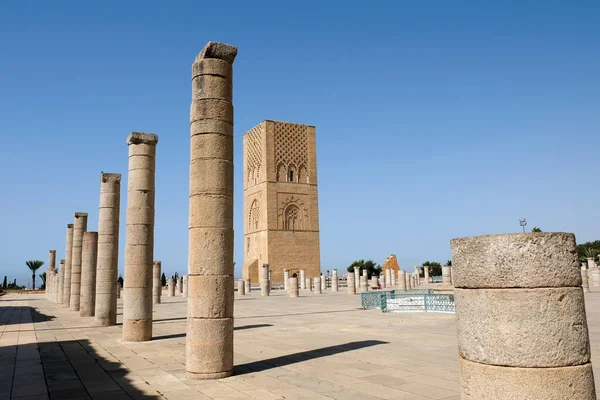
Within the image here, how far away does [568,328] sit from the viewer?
3.04 meters

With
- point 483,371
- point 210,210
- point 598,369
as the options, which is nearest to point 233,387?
point 210,210

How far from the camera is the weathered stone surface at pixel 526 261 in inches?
120

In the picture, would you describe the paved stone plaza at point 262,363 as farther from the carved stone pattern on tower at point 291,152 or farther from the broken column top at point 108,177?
the carved stone pattern on tower at point 291,152

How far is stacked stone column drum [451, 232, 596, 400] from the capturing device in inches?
117

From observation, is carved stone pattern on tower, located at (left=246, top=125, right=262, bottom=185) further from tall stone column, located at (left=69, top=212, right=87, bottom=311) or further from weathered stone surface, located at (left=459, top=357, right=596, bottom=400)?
weathered stone surface, located at (left=459, top=357, right=596, bottom=400)

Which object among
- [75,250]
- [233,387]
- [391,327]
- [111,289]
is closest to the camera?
[233,387]

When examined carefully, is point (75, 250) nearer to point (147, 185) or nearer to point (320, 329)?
point (147, 185)

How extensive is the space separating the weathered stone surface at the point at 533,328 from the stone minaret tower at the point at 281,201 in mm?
41895

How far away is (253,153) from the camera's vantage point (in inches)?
1925

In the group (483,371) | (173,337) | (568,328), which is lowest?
(173,337)

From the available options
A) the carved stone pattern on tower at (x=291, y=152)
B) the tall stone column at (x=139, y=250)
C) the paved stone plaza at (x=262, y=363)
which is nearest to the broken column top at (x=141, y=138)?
the tall stone column at (x=139, y=250)

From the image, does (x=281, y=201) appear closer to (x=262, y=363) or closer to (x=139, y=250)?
(x=139, y=250)

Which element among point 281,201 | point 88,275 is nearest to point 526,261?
point 88,275

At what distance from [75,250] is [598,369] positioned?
1740cm
